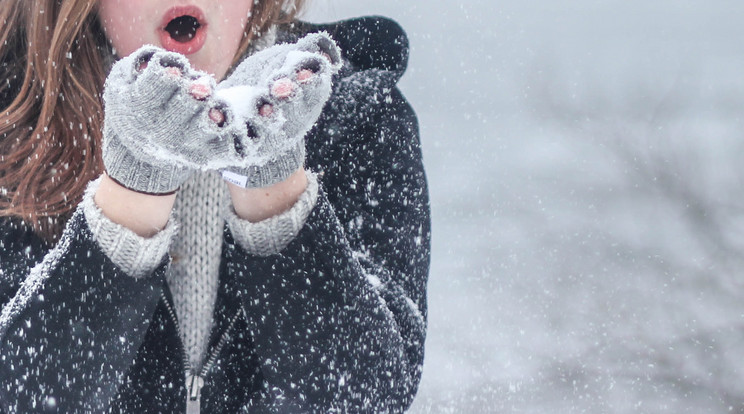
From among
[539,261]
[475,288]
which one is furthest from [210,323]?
[475,288]

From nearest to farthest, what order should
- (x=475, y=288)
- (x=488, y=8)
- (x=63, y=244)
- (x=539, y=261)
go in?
(x=63, y=244) → (x=539, y=261) → (x=475, y=288) → (x=488, y=8)

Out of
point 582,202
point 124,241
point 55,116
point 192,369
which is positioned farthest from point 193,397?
point 582,202

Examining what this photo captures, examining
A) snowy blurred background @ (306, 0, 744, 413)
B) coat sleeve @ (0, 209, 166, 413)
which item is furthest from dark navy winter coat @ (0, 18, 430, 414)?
snowy blurred background @ (306, 0, 744, 413)

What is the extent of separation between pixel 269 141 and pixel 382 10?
5727 mm

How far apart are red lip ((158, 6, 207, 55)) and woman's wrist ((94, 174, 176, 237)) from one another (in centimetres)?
23

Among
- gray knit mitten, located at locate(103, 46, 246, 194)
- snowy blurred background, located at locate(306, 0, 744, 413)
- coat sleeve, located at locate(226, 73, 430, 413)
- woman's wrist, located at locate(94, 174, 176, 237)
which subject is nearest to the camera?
gray knit mitten, located at locate(103, 46, 246, 194)

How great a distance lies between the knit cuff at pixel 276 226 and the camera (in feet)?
3.21

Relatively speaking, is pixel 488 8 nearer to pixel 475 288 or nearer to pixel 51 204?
pixel 475 288

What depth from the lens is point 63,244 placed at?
0.96 metres

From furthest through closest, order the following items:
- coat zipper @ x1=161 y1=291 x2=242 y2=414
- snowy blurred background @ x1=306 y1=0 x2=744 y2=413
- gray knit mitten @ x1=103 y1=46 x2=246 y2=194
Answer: snowy blurred background @ x1=306 y1=0 x2=744 y2=413 → coat zipper @ x1=161 y1=291 x2=242 y2=414 → gray knit mitten @ x1=103 y1=46 x2=246 y2=194

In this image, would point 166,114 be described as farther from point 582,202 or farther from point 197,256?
point 582,202

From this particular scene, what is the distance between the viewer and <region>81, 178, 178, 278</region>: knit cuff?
0.93m

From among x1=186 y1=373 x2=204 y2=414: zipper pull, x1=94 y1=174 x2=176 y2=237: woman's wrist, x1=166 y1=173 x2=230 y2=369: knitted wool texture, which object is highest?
x1=94 y1=174 x2=176 y2=237: woman's wrist

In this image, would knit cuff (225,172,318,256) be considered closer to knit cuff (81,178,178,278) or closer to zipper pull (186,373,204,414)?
knit cuff (81,178,178,278)
